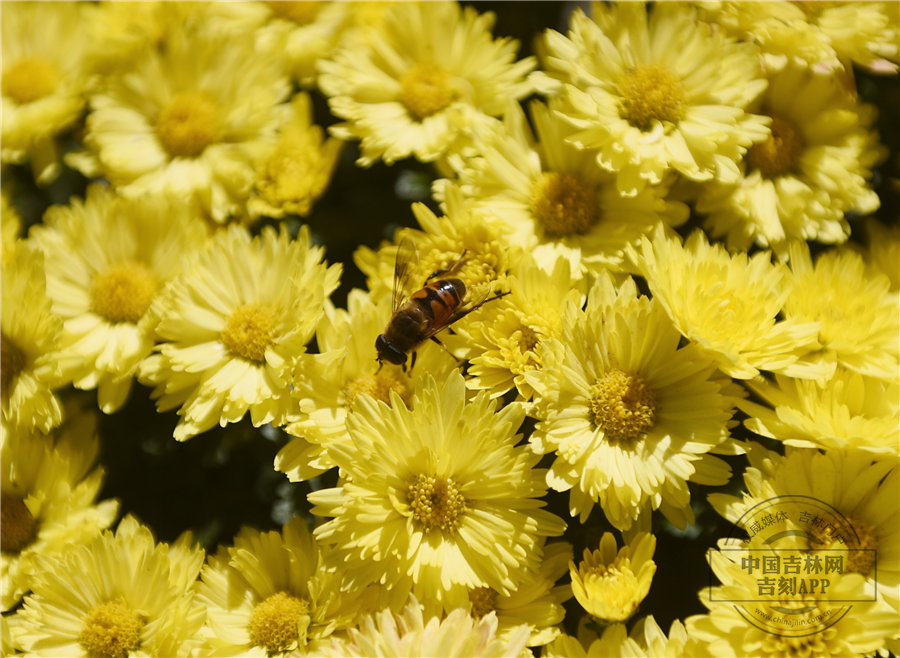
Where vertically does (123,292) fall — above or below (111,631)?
above

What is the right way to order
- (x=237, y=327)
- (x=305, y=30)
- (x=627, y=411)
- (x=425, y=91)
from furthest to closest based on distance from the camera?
(x=305, y=30)
(x=425, y=91)
(x=237, y=327)
(x=627, y=411)

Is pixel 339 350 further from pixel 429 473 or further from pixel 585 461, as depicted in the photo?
pixel 585 461

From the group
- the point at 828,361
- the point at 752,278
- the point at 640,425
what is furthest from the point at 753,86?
the point at 640,425

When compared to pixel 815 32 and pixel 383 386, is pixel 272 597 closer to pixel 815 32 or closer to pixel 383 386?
pixel 383 386

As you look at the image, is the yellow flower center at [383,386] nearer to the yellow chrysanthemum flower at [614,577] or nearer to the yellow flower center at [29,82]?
the yellow chrysanthemum flower at [614,577]

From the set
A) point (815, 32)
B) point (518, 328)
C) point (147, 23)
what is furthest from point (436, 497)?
point (147, 23)

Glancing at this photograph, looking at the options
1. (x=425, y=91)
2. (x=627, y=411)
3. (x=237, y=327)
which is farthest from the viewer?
(x=425, y=91)

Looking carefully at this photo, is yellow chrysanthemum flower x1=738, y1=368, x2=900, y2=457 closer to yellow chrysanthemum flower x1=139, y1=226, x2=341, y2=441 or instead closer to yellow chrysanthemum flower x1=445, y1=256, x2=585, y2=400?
yellow chrysanthemum flower x1=445, y1=256, x2=585, y2=400

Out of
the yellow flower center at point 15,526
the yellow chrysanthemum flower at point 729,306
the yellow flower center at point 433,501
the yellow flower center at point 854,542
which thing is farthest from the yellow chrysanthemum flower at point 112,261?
the yellow flower center at point 854,542
